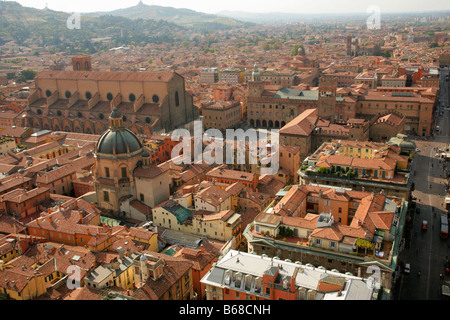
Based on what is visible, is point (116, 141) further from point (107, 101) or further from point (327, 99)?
point (327, 99)

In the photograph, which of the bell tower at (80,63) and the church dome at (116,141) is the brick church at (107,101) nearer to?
the bell tower at (80,63)

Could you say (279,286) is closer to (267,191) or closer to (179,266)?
(179,266)

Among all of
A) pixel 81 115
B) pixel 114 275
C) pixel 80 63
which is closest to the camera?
pixel 114 275

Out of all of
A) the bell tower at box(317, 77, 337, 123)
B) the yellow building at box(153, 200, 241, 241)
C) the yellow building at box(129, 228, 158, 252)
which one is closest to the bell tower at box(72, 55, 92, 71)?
the bell tower at box(317, 77, 337, 123)

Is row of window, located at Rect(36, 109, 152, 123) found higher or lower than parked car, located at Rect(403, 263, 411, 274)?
higher

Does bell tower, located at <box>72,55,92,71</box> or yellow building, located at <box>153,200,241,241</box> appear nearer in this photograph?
yellow building, located at <box>153,200,241,241</box>

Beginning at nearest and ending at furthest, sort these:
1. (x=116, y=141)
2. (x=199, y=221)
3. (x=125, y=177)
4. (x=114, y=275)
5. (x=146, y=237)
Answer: (x=114, y=275) → (x=146, y=237) → (x=199, y=221) → (x=116, y=141) → (x=125, y=177)

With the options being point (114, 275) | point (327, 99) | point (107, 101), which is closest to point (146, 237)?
point (114, 275)

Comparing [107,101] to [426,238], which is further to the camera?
[107,101]

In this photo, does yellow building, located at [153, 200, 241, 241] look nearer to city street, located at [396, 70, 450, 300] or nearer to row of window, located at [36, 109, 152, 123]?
city street, located at [396, 70, 450, 300]
